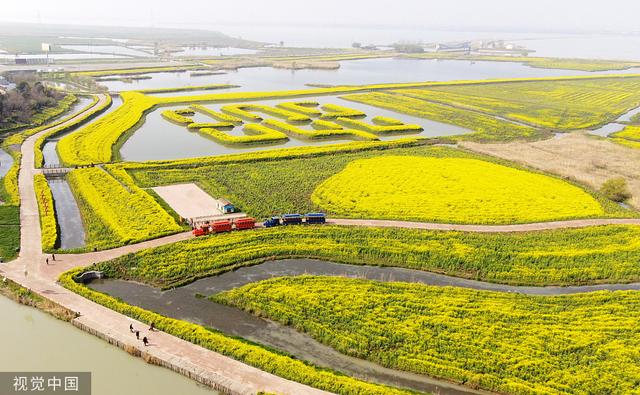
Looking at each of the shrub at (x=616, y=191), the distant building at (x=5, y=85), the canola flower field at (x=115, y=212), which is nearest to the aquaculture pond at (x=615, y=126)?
the shrub at (x=616, y=191)

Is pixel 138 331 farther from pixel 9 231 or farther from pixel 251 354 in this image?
pixel 9 231

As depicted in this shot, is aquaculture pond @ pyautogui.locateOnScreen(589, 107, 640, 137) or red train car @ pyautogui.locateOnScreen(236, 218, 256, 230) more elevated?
aquaculture pond @ pyautogui.locateOnScreen(589, 107, 640, 137)

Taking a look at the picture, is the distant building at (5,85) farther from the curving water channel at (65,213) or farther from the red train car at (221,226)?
the red train car at (221,226)

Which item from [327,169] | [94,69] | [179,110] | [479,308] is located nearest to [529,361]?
[479,308]

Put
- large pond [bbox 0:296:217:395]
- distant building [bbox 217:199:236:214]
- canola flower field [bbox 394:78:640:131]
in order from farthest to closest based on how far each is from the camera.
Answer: canola flower field [bbox 394:78:640:131]
distant building [bbox 217:199:236:214]
large pond [bbox 0:296:217:395]

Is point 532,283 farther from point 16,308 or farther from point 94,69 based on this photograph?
point 94,69

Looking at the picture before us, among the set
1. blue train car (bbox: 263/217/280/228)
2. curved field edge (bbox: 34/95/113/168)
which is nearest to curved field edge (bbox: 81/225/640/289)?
blue train car (bbox: 263/217/280/228)

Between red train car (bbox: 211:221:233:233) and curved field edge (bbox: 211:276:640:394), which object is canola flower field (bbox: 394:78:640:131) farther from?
red train car (bbox: 211:221:233:233)

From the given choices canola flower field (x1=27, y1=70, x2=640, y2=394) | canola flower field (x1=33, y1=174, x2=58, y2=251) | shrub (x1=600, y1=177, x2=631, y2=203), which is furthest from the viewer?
shrub (x1=600, y1=177, x2=631, y2=203)
